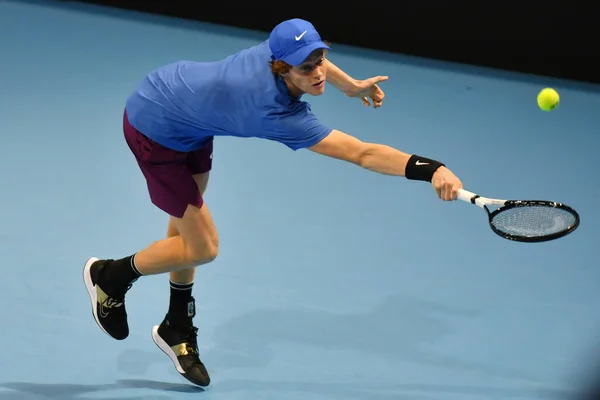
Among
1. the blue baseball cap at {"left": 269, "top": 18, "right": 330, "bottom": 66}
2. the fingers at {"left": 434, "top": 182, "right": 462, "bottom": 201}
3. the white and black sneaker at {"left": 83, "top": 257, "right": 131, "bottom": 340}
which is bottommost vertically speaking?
the white and black sneaker at {"left": 83, "top": 257, "right": 131, "bottom": 340}

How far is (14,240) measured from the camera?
536 centimetres

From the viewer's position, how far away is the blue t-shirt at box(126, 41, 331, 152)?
146 inches

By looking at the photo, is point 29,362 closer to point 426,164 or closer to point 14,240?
point 14,240

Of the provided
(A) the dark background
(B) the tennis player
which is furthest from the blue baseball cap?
(A) the dark background

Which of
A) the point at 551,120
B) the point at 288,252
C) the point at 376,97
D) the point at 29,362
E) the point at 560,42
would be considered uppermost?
the point at 560,42

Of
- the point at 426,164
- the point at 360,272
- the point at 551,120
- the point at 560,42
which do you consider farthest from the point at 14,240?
the point at 560,42

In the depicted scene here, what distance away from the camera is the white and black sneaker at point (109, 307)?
176 inches

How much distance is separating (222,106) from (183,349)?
1.19 m

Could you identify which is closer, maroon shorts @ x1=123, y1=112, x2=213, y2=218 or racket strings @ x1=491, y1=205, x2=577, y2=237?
racket strings @ x1=491, y1=205, x2=577, y2=237

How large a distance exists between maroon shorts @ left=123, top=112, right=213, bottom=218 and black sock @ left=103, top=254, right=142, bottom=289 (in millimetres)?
346

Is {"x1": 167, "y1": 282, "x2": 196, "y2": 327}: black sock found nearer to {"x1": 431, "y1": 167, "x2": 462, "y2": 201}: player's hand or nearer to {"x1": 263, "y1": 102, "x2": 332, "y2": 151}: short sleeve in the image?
{"x1": 263, "y1": 102, "x2": 332, "y2": 151}: short sleeve

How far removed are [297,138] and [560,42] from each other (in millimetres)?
5241

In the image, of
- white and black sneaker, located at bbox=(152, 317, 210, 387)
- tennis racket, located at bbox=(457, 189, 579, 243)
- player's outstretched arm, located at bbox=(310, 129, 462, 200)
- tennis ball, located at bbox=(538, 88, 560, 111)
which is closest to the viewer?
player's outstretched arm, located at bbox=(310, 129, 462, 200)

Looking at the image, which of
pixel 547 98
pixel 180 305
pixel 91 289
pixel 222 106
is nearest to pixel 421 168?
pixel 222 106
